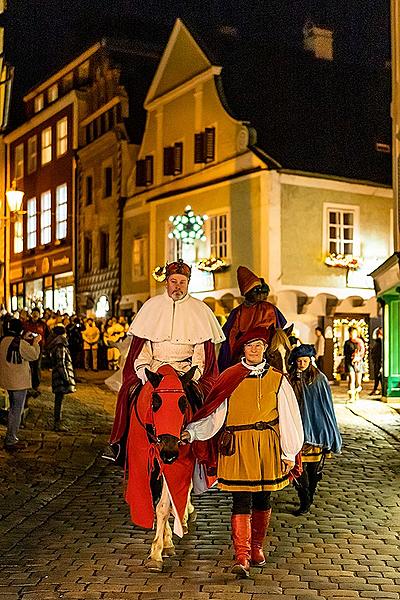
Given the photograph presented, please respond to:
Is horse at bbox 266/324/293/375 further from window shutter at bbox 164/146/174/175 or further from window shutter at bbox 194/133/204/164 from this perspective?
window shutter at bbox 164/146/174/175

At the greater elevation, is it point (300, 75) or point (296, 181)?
point (300, 75)

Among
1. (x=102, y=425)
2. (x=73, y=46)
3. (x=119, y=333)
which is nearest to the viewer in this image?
(x=102, y=425)

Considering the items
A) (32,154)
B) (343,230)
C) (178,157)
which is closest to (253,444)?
(343,230)

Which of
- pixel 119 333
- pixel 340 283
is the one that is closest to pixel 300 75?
pixel 340 283

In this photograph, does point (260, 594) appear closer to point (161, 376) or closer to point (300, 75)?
point (161, 376)

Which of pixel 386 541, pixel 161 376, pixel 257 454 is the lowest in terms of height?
pixel 386 541

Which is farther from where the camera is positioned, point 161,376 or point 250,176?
point 250,176

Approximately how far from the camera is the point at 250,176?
3008 cm

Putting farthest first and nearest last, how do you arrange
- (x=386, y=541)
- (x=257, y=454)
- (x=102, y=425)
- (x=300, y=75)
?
(x=300, y=75) → (x=102, y=425) → (x=386, y=541) → (x=257, y=454)

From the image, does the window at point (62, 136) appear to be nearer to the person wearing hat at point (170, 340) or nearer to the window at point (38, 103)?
the window at point (38, 103)

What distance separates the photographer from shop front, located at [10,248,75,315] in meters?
43.2

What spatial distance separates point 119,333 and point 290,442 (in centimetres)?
2287

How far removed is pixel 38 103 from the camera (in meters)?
47.5

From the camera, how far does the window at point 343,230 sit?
30.6 metres
